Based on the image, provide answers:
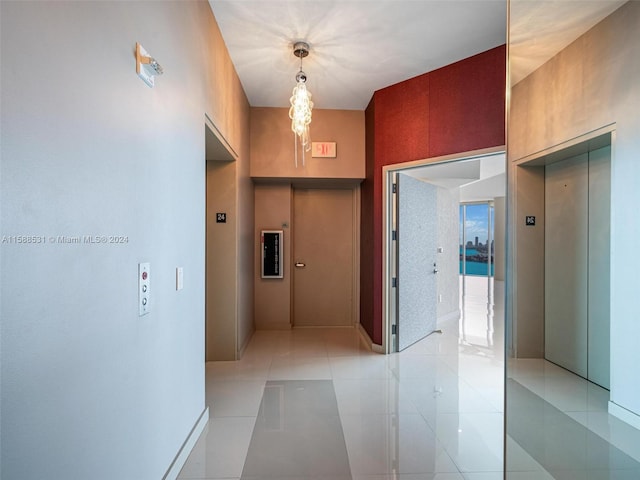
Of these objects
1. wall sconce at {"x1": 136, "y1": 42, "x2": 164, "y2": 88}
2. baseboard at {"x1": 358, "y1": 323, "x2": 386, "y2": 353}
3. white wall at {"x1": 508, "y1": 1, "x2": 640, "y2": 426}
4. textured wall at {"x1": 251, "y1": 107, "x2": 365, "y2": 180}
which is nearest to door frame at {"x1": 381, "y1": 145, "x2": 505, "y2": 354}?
baseboard at {"x1": 358, "y1": 323, "x2": 386, "y2": 353}

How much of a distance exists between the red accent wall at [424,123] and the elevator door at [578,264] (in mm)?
1787

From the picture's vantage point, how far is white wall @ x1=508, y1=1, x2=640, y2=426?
127 cm

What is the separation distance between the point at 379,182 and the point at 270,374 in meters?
2.60

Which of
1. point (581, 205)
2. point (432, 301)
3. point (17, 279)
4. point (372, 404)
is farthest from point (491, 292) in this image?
point (17, 279)

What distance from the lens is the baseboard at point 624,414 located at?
4.17 feet

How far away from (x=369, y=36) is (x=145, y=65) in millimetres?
2188

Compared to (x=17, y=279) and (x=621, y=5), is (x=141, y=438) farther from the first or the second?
(x=621, y=5)

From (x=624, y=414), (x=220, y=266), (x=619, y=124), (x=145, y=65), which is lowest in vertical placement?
(x=624, y=414)

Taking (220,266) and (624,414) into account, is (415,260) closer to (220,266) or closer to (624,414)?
(220,266)

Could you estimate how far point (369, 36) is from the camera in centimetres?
290

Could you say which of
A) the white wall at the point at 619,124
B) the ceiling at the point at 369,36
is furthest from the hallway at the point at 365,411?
the ceiling at the point at 369,36

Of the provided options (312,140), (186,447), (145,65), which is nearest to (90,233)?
(145,65)

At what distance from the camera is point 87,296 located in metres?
1.09

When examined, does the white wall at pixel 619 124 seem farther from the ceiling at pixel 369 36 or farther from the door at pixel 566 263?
the ceiling at pixel 369 36
